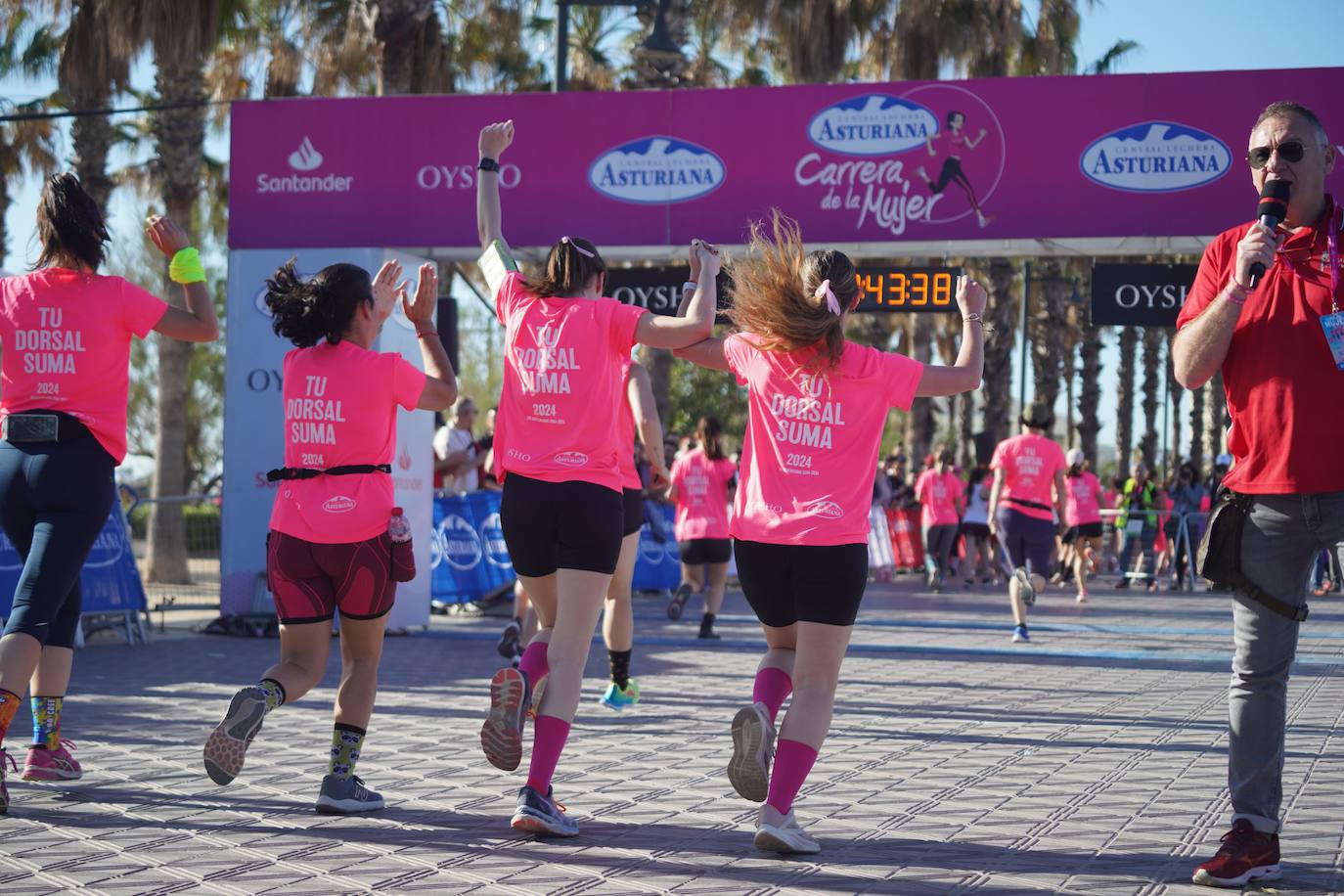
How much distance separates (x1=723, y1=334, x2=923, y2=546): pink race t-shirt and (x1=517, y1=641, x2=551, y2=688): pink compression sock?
85 centimetres

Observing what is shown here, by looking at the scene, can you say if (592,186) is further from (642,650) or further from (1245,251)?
(1245,251)

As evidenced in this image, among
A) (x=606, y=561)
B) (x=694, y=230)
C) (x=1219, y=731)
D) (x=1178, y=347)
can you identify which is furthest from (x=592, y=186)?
(x=1178, y=347)

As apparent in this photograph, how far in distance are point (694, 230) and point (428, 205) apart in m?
2.24

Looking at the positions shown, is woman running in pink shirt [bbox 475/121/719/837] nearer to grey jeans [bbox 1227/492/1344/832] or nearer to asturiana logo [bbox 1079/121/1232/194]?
grey jeans [bbox 1227/492/1344/832]

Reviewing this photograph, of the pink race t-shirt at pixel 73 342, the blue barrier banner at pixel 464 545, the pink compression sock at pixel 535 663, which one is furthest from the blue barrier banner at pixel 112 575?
the pink compression sock at pixel 535 663

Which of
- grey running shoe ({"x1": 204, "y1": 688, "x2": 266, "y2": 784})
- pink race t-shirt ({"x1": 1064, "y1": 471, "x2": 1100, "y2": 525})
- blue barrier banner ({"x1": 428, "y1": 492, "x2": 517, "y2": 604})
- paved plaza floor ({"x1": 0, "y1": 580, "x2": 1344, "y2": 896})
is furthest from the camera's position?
pink race t-shirt ({"x1": 1064, "y1": 471, "x2": 1100, "y2": 525})

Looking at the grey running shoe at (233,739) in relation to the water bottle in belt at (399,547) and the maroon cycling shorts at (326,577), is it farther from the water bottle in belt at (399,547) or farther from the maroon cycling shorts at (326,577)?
the water bottle in belt at (399,547)

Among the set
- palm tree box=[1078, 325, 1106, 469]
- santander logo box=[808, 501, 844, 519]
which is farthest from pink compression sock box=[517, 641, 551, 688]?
palm tree box=[1078, 325, 1106, 469]

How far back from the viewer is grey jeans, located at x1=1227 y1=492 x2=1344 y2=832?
14.3 ft

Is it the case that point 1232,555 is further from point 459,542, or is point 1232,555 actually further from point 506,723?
point 459,542

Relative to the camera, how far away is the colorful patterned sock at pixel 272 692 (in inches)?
197

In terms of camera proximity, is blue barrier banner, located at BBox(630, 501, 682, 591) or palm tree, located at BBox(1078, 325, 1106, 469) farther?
palm tree, located at BBox(1078, 325, 1106, 469)

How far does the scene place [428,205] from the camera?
12570 millimetres

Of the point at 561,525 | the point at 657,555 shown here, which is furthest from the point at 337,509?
the point at 657,555
